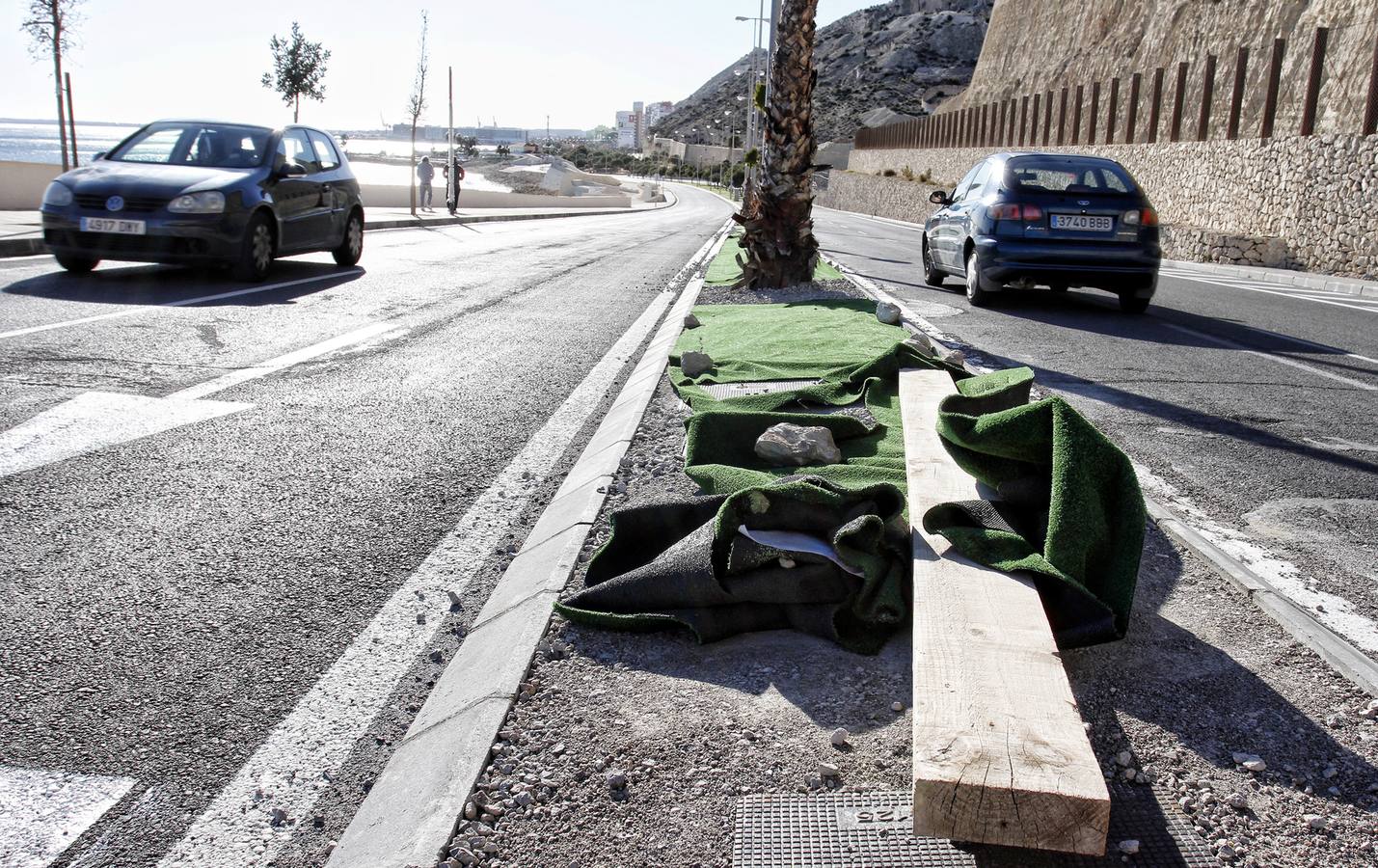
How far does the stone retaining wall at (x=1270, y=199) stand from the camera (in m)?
18.5

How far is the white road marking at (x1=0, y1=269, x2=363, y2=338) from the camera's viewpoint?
24.5 feet

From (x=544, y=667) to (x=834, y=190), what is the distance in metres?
76.4

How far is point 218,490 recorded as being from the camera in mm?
4219

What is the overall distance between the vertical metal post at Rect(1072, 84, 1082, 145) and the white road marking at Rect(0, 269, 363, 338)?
96.7ft

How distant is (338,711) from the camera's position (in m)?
2.61

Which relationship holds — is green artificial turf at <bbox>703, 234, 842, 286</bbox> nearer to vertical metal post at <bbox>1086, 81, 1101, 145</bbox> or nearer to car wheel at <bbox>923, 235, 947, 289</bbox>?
car wheel at <bbox>923, 235, 947, 289</bbox>

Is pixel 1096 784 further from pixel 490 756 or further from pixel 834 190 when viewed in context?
pixel 834 190

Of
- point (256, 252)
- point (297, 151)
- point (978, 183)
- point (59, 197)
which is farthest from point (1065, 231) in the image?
point (59, 197)

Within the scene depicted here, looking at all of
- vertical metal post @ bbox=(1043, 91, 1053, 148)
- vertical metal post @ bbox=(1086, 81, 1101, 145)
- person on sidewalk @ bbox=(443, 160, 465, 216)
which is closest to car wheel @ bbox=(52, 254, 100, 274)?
person on sidewalk @ bbox=(443, 160, 465, 216)

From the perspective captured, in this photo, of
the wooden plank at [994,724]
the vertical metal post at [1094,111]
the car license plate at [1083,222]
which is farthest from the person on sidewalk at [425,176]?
the wooden plank at [994,724]

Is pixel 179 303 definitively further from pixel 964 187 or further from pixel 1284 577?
pixel 1284 577

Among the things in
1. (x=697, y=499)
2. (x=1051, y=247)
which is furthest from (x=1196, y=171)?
(x=697, y=499)

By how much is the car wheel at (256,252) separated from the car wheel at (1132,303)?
878 cm

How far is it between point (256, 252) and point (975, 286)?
7.28 m
